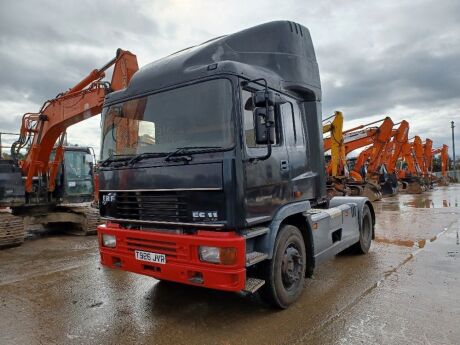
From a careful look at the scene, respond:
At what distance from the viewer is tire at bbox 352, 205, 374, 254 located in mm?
7008

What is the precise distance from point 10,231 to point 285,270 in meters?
7.03

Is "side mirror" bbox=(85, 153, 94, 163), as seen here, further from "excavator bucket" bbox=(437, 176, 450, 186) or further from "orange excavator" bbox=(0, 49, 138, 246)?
"excavator bucket" bbox=(437, 176, 450, 186)

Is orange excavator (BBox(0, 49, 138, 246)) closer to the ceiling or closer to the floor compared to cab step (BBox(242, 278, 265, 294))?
closer to the ceiling

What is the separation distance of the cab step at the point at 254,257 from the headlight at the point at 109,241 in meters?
1.72

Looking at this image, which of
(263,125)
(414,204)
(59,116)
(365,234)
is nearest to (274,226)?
(263,125)

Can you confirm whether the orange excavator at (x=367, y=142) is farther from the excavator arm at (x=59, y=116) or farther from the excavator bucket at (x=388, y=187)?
the excavator arm at (x=59, y=116)

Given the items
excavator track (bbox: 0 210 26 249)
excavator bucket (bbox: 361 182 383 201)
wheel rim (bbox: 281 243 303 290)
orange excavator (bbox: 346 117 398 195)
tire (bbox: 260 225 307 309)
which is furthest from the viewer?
orange excavator (bbox: 346 117 398 195)

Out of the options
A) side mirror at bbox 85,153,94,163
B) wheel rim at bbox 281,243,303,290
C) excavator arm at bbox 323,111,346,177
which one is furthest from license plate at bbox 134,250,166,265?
excavator arm at bbox 323,111,346,177

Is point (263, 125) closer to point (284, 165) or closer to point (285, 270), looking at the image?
point (284, 165)

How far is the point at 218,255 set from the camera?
3.75 m

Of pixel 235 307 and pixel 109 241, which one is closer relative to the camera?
pixel 235 307

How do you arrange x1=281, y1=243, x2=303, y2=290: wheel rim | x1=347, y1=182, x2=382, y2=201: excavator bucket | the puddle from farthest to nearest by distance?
x1=347, y1=182, x2=382, y2=201: excavator bucket → the puddle → x1=281, y1=243, x2=303, y2=290: wheel rim

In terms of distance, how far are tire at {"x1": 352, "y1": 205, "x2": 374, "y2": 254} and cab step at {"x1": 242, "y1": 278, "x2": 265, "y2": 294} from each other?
3536 millimetres

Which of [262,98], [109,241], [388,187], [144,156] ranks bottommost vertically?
[388,187]
